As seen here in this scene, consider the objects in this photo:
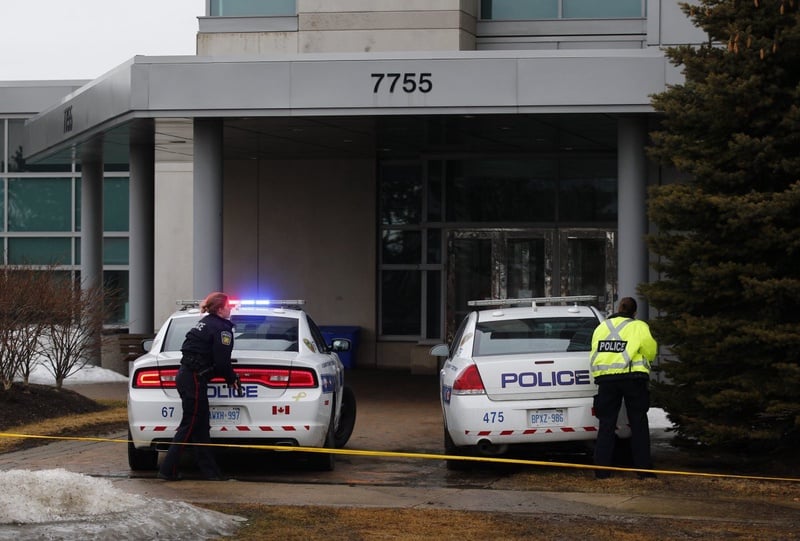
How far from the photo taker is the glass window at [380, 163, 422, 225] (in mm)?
24641

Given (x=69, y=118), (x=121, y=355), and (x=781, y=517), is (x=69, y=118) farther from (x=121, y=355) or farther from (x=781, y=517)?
(x=781, y=517)

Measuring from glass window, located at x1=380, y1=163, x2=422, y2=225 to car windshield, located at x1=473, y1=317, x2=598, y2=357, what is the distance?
40.6 ft

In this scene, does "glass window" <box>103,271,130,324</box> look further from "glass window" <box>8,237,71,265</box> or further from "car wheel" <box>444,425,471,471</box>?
"car wheel" <box>444,425,471,471</box>

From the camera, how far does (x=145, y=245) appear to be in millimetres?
22938

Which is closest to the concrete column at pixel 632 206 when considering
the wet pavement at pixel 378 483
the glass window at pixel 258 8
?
the wet pavement at pixel 378 483

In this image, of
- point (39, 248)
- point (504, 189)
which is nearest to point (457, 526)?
point (504, 189)

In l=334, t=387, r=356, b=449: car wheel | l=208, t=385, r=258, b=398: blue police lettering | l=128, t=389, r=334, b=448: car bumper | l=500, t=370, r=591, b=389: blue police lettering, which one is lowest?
l=334, t=387, r=356, b=449: car wheel

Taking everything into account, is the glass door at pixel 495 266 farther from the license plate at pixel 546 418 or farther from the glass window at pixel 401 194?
the license plate at pixel 546 418

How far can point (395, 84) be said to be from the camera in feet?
55.0

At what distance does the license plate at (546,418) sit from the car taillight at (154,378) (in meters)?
3.10

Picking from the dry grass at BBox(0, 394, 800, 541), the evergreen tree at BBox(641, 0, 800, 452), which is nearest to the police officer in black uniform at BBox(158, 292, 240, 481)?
the dry grass at BBox(0, 394, 800, 541)

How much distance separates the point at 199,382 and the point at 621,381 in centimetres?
357

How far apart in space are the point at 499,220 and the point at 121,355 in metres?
7.21

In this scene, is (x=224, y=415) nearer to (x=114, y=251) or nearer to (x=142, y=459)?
(x=142, y=459)
